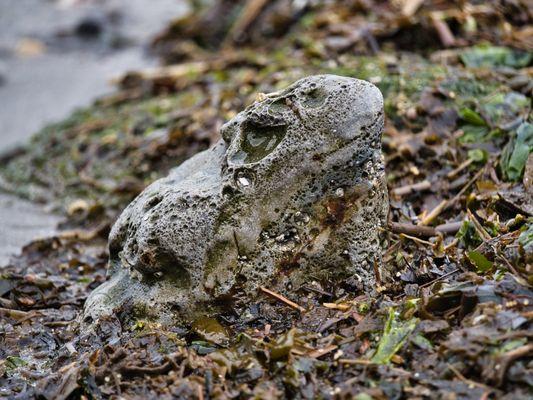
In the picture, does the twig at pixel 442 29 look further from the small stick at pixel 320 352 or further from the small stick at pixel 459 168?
the small stick at pixel 320 352

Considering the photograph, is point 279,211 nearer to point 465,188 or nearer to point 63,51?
point 465,188

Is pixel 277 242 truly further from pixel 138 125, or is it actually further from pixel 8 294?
pixel 138 125

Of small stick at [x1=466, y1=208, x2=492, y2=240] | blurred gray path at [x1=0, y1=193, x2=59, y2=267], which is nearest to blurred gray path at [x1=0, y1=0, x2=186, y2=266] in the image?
blurred gray path at [x1=0, y1=193, x2=59, y2=267]

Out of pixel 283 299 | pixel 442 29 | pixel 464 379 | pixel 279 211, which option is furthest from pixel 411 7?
pixel 464 379

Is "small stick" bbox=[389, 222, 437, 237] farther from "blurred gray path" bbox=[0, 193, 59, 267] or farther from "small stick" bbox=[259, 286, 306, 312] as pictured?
"blurred gray path" bbox=[0, 193, 59, 267]

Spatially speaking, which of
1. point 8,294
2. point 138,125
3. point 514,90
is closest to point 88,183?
point 138,125

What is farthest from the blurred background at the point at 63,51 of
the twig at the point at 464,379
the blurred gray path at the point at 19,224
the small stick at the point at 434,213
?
the twig at the point at 464,379
